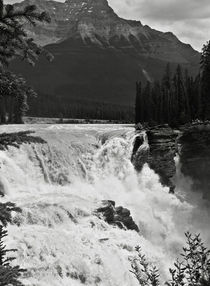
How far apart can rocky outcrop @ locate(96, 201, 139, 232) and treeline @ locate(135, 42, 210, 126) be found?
3538 centimetres

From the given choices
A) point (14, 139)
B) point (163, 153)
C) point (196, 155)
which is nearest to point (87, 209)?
point (163, 153)

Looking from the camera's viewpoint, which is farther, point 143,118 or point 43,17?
point 143,118

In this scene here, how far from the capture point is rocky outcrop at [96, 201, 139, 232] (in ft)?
112

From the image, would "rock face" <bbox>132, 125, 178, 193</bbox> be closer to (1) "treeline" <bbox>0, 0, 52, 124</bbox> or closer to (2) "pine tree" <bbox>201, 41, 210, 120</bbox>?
(2) "pine tree" <bbox>201, 41, 210, 120</bbox>

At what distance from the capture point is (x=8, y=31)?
7.98m

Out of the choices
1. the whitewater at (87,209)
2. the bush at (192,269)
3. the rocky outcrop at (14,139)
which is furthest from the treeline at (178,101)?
the rocky outcrop at (14,139)

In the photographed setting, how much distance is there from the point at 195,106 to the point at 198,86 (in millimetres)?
3348

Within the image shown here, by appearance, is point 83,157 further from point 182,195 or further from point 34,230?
point 34,230

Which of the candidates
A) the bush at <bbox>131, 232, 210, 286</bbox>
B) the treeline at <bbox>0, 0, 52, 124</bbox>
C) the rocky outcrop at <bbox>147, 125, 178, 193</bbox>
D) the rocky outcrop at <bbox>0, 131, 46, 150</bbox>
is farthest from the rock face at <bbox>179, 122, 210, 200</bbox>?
the rocky outcrop at <bbox>0, 131, 46, 150</bbox>

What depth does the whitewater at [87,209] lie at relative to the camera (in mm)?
27141

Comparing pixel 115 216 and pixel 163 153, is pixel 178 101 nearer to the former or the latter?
pixel 163 153

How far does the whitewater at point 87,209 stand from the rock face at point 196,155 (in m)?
1.23

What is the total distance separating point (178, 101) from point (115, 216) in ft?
156

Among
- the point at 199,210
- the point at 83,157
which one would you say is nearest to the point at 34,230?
the point at 83,157
